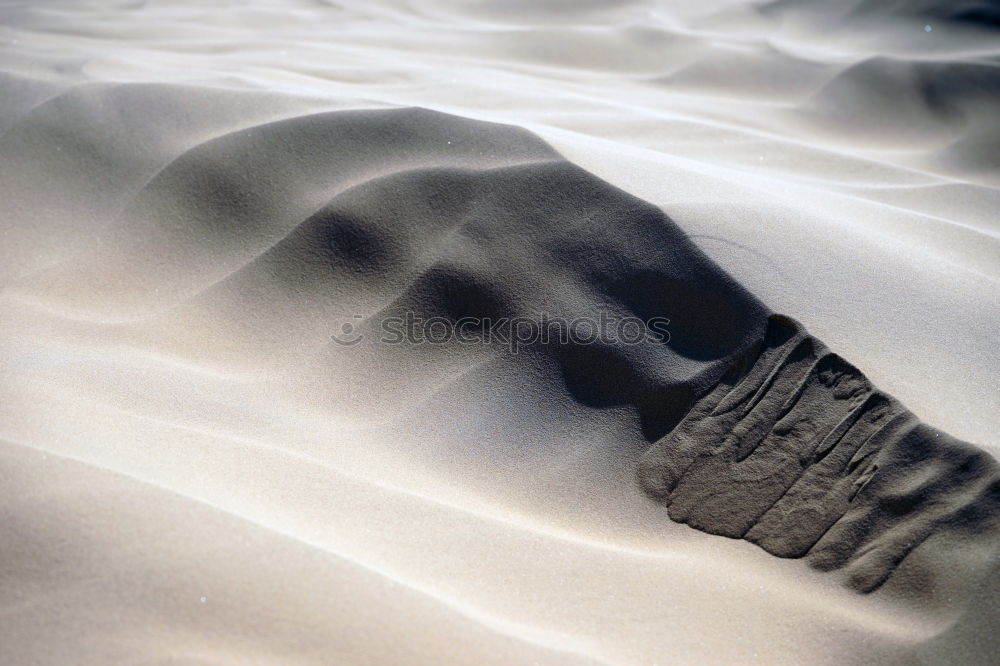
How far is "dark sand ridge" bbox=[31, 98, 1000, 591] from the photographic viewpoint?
1.31 m

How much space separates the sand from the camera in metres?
1.08

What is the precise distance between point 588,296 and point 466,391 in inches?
12.7

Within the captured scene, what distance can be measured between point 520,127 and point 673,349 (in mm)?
800

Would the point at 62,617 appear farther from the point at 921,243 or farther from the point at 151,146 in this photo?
the point at 921,243

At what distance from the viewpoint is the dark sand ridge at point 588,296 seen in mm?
1313

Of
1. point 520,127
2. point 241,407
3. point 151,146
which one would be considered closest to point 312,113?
point 151,146

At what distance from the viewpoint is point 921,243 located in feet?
6.56

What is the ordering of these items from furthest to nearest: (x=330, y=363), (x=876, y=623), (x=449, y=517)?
(x=330, y=363)
(x=449, y=517)
(x=876, y=623)

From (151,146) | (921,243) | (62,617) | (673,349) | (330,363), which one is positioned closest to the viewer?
(62,617)

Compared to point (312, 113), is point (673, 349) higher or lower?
lower

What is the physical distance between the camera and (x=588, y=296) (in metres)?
Result: 1.73

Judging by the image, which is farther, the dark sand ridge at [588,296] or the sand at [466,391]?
the dark sand ridge at [588,296]

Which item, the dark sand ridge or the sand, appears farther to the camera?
the dark sand ridge

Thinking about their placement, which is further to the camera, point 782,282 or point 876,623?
point 782,282
